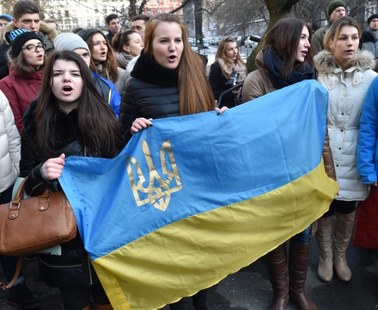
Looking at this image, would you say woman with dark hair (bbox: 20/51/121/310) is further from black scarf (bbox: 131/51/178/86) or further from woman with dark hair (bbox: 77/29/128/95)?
woman with dark hair (bbox: 77/29/128/95)

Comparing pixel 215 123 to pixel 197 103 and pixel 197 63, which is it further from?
pixel 197 63

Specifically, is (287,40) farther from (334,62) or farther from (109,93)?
(109,93)

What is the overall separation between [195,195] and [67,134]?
0.81m

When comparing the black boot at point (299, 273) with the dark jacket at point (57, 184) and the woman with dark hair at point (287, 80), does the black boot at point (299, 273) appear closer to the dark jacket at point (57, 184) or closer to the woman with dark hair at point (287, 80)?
the woman with dark hair at point (287, 80)

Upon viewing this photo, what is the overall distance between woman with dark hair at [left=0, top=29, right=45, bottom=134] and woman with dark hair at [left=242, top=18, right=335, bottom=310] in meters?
1.73

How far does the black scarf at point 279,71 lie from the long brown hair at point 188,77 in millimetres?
489

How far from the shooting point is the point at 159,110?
2340mm

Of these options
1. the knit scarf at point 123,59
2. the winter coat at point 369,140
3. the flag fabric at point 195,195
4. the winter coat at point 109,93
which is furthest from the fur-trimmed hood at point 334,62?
the knit scarf at point 123,59

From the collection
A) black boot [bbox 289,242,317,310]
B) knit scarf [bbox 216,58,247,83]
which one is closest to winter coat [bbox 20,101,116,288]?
black boot [bbox 289,242,317,310]

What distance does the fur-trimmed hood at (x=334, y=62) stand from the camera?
111 inches

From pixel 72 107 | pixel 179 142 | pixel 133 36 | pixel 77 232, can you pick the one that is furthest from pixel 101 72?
pixel 77 232

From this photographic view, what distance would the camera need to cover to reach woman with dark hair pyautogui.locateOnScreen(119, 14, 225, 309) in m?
2.32

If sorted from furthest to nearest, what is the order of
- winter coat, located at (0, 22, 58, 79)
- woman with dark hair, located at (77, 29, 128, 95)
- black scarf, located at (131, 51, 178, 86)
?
winter coat, located at (0, 22, 58, 79)
woman with dark hair, located at (77, 29, 128, 95)
black scarf, located at (131, 51, 178, 86)

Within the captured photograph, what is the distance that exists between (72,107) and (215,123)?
0.84m
